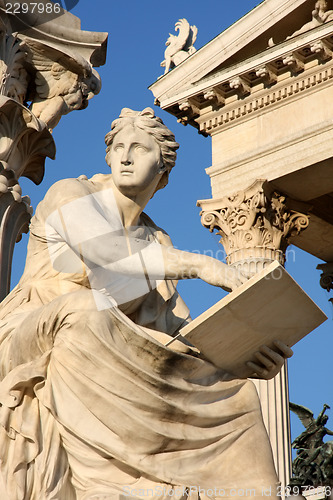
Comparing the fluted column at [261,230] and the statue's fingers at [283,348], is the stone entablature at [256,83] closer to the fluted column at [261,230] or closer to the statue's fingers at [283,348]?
the fluted column at [261,230]

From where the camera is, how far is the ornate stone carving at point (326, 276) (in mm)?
22188

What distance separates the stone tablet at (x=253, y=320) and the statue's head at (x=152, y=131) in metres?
1.03

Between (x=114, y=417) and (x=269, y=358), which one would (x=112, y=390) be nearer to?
(x=114, y=417)

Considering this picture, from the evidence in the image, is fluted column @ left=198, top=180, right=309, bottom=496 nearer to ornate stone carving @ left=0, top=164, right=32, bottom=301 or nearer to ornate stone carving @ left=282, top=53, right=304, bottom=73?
ornate stone carving @ left=282, top=53, right=304, bottom=73

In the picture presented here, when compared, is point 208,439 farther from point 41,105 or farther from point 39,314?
point 41,105

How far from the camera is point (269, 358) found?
488cm

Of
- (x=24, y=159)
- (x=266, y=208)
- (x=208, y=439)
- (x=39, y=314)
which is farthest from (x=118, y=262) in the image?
(x=266, y=208)

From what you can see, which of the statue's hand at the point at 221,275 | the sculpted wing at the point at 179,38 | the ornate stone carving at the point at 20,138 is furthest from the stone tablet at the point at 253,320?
the sculpted wing at the point at 179,38

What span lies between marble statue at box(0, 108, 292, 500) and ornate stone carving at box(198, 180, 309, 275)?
12.6 m

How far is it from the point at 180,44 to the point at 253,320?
17.0 m

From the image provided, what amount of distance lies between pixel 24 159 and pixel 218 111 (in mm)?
13117

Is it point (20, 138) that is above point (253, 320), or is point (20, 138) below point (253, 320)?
above

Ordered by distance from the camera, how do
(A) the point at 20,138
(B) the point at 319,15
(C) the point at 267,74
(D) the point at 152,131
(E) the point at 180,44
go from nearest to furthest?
(D) the point at 152,131
(A) the point at 20,138
(C) the point at 267,74
(B) the point at 319,15
(E) the point at 180,44

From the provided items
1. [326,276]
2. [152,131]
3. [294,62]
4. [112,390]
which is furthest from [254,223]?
[112,390]
